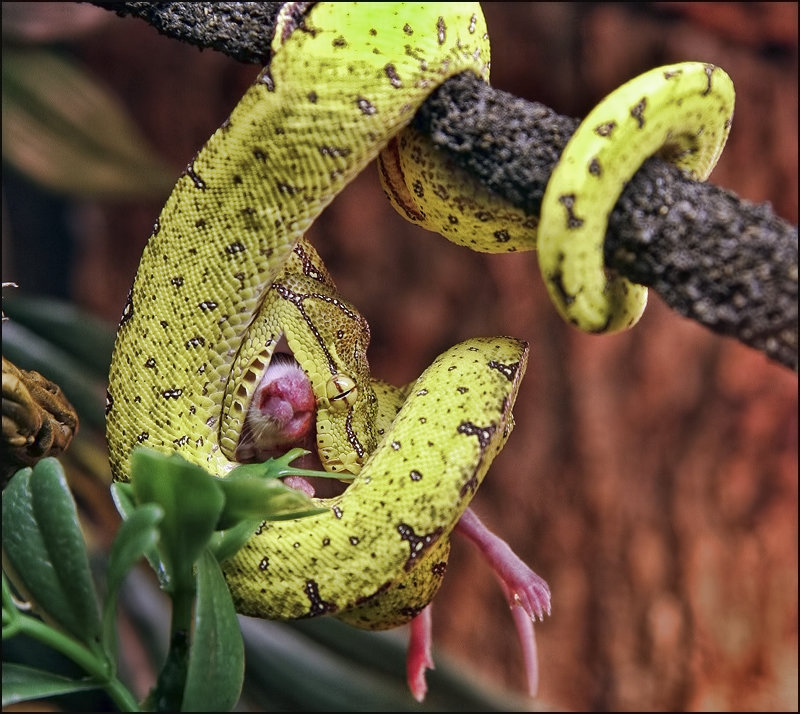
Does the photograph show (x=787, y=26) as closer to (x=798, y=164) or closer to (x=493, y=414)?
(x=798, y=164)

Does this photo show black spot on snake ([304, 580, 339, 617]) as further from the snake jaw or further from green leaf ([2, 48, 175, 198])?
green leaf ([2, 48, 175, 198])

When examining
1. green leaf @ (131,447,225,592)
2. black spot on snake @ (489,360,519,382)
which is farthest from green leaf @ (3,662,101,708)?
black spot on snake @ (489,360,519,382)

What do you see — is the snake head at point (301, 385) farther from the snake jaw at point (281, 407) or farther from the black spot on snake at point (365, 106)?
the black spot on snake at point (365, 106)

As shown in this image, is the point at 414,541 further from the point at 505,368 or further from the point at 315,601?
the point at 505,368

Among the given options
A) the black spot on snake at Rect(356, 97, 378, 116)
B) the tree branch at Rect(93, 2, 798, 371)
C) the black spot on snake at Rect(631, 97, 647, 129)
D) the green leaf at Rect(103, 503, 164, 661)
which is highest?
the black spot on snake at Rect(631, 97, 647, 129)

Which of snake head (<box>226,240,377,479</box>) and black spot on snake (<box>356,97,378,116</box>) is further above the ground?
black spot on snake (<box>356,97,378,116</box>)

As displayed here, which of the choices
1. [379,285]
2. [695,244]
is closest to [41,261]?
[379,285]
